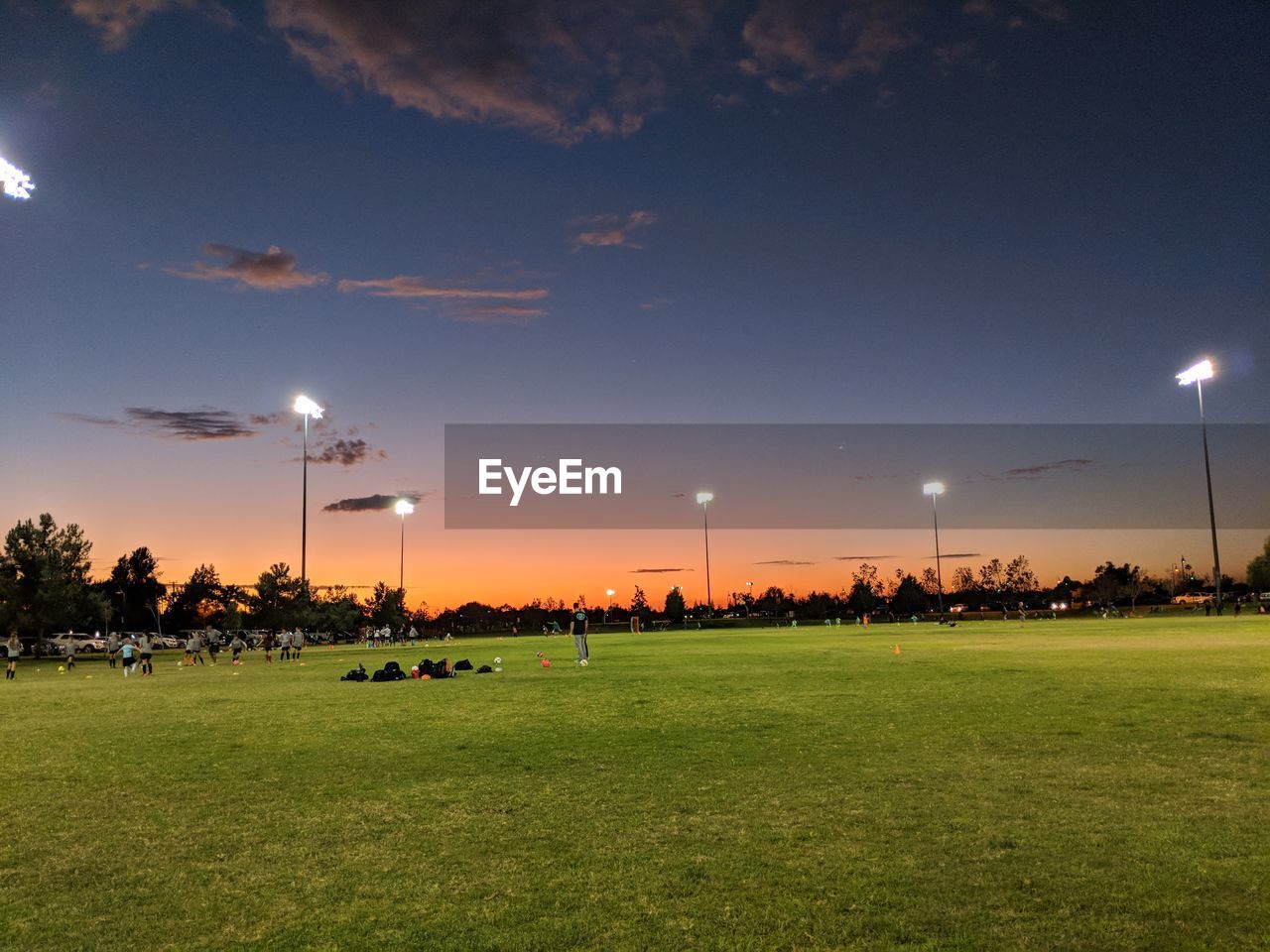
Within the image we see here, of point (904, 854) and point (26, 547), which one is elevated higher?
point (26, 547)

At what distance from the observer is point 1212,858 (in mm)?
7102

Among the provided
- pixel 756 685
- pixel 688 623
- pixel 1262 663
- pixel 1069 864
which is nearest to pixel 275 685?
pixel 756 685

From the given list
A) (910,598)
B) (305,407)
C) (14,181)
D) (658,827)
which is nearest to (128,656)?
(14,181)

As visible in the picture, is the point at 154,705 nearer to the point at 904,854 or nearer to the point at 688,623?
the point at 904,854

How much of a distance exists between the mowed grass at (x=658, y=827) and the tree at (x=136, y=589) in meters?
145

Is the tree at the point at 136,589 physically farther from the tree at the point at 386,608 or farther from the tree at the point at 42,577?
the tree at the point at 42,577

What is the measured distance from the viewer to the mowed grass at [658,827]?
19.8 feet

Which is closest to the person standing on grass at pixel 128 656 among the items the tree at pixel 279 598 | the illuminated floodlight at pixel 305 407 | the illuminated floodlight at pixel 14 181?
the illuminated floodlight at pixel 14 181

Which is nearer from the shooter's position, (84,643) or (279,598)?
(84,643)

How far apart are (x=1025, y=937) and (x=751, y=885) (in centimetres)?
198

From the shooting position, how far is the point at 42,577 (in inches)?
2948

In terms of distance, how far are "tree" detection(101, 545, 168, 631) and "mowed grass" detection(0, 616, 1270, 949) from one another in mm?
145026

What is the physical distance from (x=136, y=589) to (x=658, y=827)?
163247 millimetres

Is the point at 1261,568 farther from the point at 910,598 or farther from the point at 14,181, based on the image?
the point at 14,181
